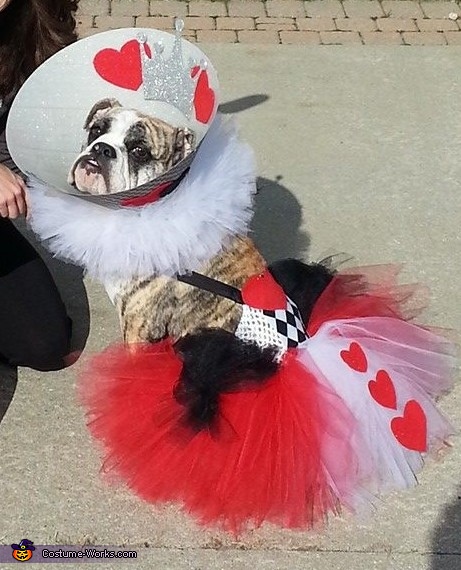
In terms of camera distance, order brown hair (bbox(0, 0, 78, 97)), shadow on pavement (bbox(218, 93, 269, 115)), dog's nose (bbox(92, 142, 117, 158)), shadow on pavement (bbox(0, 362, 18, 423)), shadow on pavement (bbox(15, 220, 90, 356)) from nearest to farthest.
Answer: dog's nose (bbox(92, 142, 117, 158)), brown hair (bbox(0, 0, 78, 97)), shadow on pavement (bbox(0, 362, 18, 423)), shadow on pavement (bbox(15, 220, 90, 356)), shadow on pavement (bbox(218, 93, 269, 115))

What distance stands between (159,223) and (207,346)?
→ 316 millimetres

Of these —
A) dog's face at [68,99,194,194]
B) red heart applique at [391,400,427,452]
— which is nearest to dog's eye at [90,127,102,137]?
dog's face at [68,99,194,194]

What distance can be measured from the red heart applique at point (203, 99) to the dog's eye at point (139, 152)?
0.57 ft

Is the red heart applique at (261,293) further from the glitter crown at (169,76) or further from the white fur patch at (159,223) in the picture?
the glitter crown at (169,76)

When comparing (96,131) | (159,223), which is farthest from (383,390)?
(96,131)

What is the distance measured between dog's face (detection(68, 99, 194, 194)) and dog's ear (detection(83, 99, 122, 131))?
0.04 m

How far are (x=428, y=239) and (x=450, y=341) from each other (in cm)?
66

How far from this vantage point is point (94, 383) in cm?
233

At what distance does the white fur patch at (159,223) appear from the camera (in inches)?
78.5

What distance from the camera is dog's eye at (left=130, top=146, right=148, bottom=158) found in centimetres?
192

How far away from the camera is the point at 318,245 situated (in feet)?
10.5

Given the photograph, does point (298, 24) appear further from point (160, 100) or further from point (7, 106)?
point (160, 100)

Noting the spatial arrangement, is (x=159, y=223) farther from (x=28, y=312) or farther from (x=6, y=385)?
(x=6, y=385)

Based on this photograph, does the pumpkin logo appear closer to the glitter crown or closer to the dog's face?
the dog's face
